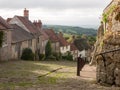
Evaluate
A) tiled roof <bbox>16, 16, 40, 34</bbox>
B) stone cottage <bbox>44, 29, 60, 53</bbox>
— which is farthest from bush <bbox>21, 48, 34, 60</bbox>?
stone cottage <bbox>44, 29, 60, 53</bbox>

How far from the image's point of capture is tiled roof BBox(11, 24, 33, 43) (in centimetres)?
5549

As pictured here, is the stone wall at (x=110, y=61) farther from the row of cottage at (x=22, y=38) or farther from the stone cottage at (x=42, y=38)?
the stone cottage at (x=42, y=38)

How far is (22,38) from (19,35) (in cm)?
94

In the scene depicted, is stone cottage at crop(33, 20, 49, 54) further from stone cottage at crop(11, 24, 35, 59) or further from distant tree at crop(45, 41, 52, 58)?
stone cottage at crop(11, 24, 35, 59)

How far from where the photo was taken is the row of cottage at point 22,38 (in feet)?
158

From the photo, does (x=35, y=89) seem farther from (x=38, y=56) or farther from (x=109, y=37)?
(x=38, y=56)

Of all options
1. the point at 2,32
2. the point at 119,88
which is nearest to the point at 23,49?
the point at 2,32

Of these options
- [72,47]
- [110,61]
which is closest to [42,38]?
[72,47]

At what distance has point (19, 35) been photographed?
58.9 metres

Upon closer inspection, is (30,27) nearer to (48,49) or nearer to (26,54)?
(48,49)

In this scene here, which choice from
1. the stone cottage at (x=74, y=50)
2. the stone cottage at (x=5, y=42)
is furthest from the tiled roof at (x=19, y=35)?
the stone cottage at (x=74, y=50)

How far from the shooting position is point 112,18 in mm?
22688

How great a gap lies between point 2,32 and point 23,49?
1466 centimetres

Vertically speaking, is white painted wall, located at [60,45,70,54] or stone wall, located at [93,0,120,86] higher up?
white painted wall, located at [60,45,70,54]
